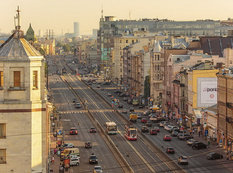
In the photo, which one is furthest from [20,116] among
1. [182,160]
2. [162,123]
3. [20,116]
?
[162,123]

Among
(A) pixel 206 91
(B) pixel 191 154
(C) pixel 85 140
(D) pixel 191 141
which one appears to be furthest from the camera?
(A) pixel 206 91

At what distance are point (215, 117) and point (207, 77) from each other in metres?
13.7

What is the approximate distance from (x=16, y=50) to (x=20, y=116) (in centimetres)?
285

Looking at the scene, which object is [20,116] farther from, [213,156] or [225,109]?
[225,109]

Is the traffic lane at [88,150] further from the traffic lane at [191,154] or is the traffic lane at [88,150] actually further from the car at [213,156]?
the car at [213,156]

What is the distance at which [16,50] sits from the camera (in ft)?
85.3

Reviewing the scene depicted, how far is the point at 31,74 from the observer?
A: 1004 inches

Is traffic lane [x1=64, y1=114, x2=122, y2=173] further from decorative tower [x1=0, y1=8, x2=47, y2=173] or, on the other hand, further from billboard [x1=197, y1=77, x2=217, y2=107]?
decorative tower [x1=0, y1=8, x2=47, y2=173]

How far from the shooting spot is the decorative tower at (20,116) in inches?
998

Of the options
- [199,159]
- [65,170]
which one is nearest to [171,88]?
[199,159]

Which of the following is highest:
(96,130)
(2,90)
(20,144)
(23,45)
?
(23,45)

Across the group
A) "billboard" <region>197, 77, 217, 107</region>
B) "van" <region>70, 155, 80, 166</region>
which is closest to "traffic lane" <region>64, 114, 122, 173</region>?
"van" <region>70, 155, 80, 166</region>

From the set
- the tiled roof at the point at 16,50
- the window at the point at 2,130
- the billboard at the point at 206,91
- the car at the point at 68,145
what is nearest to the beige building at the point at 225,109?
the billboard at the point at 206,91

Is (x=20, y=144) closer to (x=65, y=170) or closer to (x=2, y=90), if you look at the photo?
(x=2, y=90)
